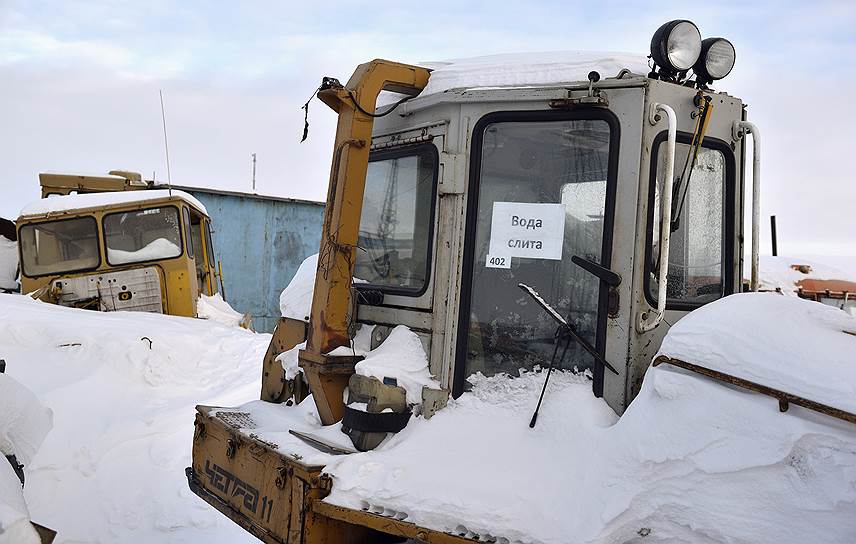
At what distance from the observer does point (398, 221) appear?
3.77 metres

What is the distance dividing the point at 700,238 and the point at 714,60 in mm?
775

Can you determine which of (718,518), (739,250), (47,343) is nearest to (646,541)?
(718,518)

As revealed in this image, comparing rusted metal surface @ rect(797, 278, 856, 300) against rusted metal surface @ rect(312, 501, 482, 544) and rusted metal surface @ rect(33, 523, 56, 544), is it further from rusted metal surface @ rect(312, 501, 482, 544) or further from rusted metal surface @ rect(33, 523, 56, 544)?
rusted metal surface @ rect(33, 523, 56, 544)

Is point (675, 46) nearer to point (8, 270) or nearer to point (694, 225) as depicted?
point (694, 225)

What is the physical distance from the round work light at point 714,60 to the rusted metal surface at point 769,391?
1339 mm

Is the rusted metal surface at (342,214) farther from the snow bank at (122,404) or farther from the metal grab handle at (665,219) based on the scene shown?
the snow bank at (122,404)

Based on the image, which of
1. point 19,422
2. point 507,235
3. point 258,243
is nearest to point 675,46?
point 507,235

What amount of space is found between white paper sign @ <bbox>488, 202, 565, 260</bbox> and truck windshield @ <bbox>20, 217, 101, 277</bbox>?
764cm

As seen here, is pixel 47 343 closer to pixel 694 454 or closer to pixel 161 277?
pixel 161 277

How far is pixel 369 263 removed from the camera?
12.9ft

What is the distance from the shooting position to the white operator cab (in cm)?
303

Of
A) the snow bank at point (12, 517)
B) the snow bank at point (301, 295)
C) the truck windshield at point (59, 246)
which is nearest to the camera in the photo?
the snow bank at point (12, 517)

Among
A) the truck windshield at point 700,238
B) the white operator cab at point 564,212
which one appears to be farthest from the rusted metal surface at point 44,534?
the truck windshield at point 700,238

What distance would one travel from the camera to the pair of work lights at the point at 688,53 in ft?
10.1
